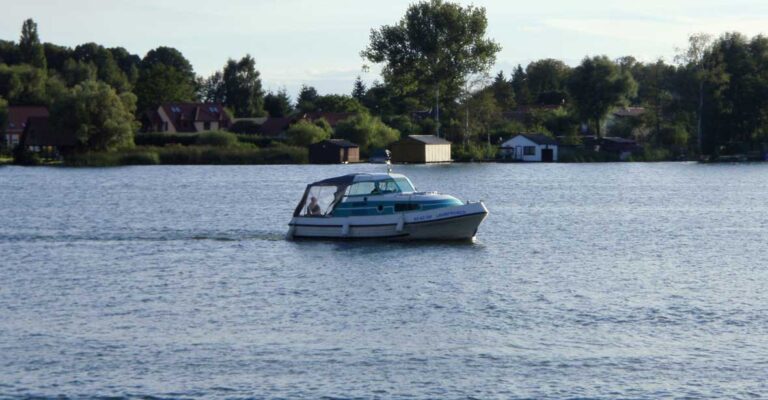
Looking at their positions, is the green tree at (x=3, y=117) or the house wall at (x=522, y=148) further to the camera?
the green tree at (x=3, y=117)

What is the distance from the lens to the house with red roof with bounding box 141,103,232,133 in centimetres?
18125

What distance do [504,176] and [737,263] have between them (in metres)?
68.6

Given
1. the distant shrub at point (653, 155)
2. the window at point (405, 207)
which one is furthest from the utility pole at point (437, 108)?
the window at point (405, 207)

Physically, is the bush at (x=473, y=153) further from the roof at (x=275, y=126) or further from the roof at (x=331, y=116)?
the roof at (x=275, y=126)

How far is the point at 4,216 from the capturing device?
6700 centimetres

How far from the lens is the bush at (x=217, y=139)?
148m

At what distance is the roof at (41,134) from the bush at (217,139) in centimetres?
1682

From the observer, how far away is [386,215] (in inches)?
1938

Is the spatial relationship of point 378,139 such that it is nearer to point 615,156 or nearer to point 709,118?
point 615,156

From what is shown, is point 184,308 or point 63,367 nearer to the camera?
point 63,367

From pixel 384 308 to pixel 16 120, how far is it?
143651mm

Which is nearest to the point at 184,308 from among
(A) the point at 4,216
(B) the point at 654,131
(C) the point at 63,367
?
(C) the point at 63,367

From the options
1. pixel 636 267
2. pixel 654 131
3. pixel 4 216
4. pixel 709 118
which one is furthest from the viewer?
pixel 654 131

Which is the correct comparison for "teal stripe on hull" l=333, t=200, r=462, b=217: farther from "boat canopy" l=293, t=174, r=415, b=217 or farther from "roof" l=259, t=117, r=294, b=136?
"roof" l=259, t=117, r=294, b=136
